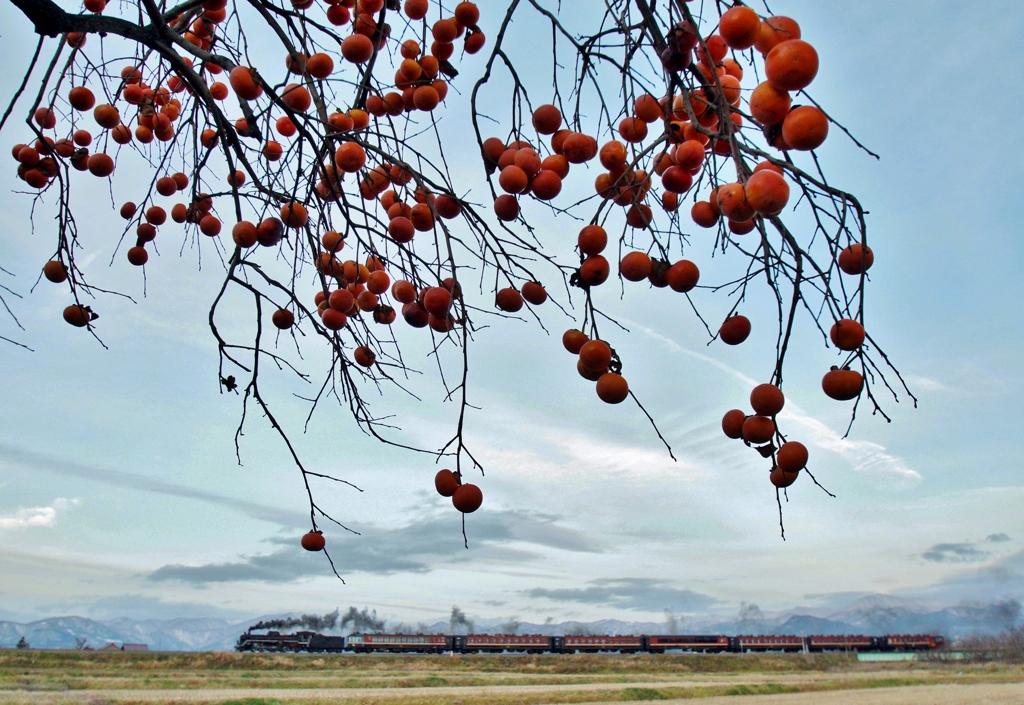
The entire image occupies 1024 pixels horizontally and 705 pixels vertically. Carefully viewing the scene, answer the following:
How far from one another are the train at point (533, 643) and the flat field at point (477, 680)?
262 cm

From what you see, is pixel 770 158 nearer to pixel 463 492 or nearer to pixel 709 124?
pixel 709 124

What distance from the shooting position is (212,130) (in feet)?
11.1

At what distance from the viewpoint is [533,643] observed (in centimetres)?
3547

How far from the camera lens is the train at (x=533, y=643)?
3459cm

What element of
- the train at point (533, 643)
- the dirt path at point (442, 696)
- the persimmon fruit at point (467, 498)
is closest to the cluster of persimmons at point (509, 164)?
the persimmon fruit at point (467, 498)

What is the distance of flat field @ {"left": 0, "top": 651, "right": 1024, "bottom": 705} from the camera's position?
48.8 feet

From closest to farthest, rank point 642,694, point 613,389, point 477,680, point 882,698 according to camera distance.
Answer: point 613,389
point 642,694
point 882,698
point 477,680

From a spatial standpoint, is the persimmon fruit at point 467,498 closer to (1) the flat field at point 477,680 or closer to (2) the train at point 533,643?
(1) the flat field at point 477,680

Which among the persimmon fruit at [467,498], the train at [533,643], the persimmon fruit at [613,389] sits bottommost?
the train at [533,643]

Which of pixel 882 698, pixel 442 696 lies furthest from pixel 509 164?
pixel 882 698

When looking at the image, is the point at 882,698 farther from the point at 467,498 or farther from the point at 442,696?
the point at 467,498

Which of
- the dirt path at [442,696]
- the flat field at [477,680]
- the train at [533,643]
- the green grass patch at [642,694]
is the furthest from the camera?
the train at [533,643]

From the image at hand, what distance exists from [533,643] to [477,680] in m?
14.5

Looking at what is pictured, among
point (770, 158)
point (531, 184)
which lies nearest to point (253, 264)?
point (531, 184)
